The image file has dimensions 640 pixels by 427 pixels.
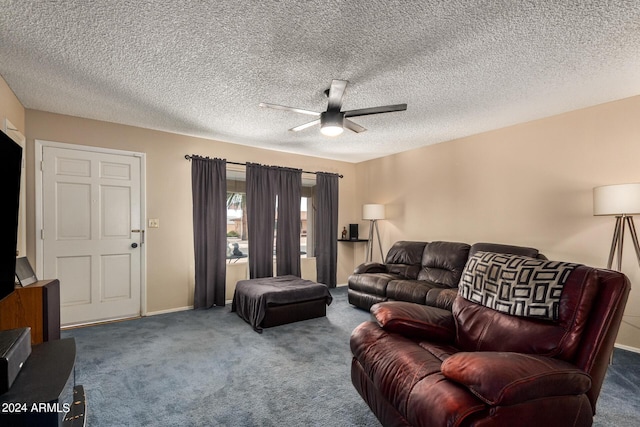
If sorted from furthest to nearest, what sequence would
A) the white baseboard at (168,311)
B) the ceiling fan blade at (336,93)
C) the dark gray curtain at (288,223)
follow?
the dark gray curtain at (288,223) → the white baseboard at (168,311) → the ceiling fan blade at (336,93)

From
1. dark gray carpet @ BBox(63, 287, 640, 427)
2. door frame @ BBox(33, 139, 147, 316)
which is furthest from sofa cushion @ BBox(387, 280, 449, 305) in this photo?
door frame @ BBox(33, 139, 147, 316)

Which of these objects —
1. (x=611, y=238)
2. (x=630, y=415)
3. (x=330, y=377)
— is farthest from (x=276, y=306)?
(x=611, y=238)

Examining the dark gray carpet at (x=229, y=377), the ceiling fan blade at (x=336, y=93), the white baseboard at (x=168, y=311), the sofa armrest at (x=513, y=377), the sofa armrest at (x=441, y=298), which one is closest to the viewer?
the sofa armrest at (x=513, y=377)

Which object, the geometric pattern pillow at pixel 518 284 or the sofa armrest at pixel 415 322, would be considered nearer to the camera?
the geometric pattern pillow at pixel 518 284

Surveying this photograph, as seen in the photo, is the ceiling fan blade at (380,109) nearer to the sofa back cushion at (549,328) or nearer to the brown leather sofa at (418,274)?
the sofa back cushion at (549,328)

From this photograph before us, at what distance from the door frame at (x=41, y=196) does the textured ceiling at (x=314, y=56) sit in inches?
15.7

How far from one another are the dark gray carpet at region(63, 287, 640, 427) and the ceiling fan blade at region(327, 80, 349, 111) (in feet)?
7.15

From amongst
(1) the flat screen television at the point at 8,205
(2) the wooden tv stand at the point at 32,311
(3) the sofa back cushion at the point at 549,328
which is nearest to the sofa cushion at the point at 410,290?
(3) the sofa back cushion at the point at 549,328

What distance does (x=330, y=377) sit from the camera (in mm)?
2332

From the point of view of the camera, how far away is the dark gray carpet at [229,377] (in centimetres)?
187

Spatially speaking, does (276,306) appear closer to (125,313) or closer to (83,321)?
(125,313)

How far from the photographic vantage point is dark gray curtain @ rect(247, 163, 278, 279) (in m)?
4.58

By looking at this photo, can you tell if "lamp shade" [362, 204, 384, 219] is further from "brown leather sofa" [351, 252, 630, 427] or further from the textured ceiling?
"brown leather sofa" [351, 252, 630, 427]

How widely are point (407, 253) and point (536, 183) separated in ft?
5.98
